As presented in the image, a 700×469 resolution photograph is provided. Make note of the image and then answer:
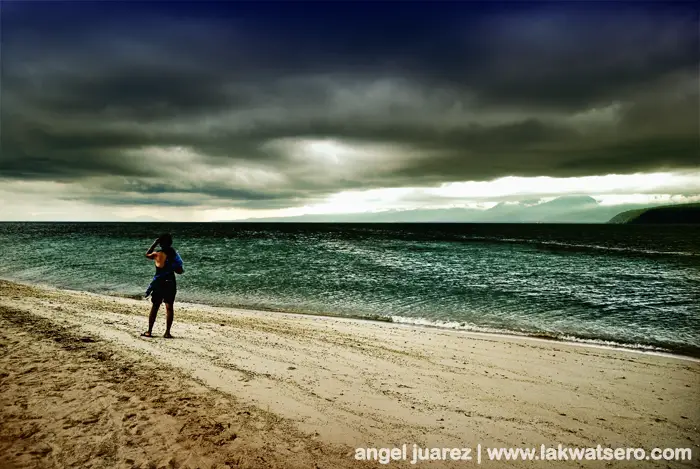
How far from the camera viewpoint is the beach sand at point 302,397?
5.42m

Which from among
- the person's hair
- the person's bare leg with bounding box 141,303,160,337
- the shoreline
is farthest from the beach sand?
the person's hair

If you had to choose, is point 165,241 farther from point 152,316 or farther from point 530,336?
point 530,336

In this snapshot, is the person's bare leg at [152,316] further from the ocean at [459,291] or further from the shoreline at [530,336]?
the shoreline at [530,336]

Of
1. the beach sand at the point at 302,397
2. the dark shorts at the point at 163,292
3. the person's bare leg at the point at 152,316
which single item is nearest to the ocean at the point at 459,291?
the beach sand at the point at 302,397

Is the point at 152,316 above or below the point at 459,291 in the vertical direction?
above

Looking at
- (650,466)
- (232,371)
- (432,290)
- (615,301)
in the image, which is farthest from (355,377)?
(615,301)

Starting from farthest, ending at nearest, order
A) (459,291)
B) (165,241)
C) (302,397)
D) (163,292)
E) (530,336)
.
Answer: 1. (459,291)
2. (530,336)
3. (163,292)
4. (165,241)
5. (302,397)

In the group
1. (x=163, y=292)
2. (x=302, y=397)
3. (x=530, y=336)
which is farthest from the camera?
(x=530, y=336)

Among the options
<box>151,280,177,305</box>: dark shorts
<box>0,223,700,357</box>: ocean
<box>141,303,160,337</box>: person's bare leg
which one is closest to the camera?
<box>151,280,177,305</box>: dark shorts

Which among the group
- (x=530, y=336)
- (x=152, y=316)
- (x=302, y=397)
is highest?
(x=152, y=316)

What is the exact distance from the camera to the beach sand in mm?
5418

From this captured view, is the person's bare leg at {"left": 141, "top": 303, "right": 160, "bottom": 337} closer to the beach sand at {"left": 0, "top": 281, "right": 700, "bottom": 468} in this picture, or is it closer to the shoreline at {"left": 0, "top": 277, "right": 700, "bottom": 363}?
the beach sand at {"left": 0, "top": 281, "right": 700, "bottom": 468}

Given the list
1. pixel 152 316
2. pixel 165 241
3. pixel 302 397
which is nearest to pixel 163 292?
pixel 152 316

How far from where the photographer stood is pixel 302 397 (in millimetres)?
7137
